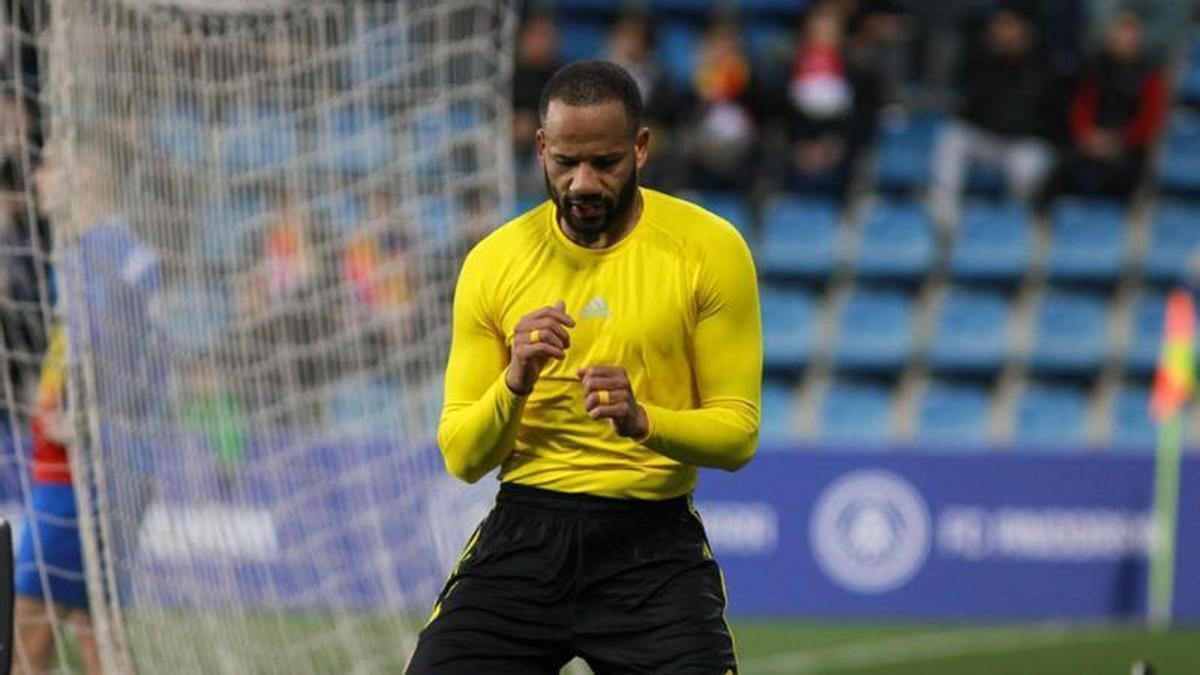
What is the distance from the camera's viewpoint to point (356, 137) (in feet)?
34.2

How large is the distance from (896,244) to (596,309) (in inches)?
448

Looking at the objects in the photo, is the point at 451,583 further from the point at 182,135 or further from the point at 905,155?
the point at 905,155

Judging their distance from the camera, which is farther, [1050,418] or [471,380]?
[1050,418]

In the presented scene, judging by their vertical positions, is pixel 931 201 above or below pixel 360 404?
above

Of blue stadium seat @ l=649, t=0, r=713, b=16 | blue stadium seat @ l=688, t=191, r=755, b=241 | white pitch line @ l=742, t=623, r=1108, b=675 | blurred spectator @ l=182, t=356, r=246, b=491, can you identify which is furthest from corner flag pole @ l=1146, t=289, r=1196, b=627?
blurred spectator @ l=182, t=356, r=246, b=491

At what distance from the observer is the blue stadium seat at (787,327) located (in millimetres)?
15641

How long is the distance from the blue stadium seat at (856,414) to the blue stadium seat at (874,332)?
0.21 m

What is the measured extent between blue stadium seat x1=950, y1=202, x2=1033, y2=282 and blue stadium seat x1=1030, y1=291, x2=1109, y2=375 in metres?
0.33

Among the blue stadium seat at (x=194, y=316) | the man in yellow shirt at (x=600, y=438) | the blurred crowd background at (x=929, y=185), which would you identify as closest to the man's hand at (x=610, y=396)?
the man in yellow shirt at (x=600, y=438)

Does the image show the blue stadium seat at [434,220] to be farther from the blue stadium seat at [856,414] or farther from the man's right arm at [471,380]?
the man's right arm at [471,380]

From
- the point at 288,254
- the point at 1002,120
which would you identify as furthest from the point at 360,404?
the point at 1002,120

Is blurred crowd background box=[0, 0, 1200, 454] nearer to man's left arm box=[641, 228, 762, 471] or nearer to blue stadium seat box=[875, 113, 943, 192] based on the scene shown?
blue stadium seat box=[875, 113, 943, 192]

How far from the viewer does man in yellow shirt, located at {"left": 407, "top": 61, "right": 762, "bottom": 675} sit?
5.05 meters

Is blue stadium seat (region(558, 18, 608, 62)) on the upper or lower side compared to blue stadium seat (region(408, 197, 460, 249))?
upper
